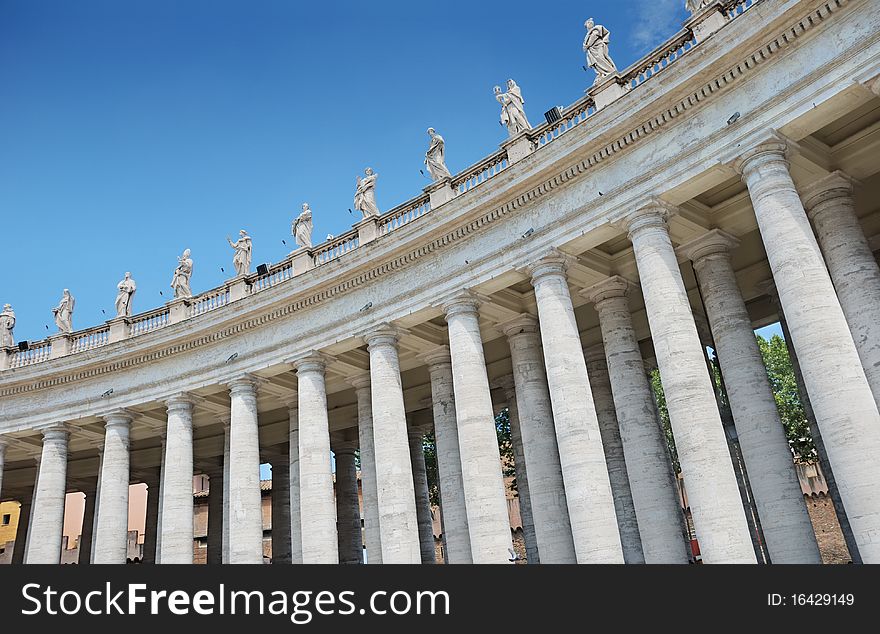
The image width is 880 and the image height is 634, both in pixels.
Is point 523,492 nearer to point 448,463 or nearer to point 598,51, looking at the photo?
point 448,463

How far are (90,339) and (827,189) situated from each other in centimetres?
4081

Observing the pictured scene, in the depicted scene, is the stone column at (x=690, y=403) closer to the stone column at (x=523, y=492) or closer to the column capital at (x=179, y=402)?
the stone column at (x=523, y=492)

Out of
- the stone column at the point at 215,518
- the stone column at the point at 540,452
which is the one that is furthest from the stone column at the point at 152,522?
the stone column at the point at 540,452

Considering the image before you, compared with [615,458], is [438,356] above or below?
above

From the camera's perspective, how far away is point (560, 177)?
2955cm

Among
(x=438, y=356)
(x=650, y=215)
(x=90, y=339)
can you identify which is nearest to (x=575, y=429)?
(x=650, y=215)

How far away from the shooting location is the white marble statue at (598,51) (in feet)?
98.8

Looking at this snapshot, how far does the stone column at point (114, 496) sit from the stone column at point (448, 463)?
16.8m

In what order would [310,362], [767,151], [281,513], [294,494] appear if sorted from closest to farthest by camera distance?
[767,151], [310,362], [294,494], [281,513]

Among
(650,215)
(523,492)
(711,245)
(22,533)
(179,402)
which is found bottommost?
(523,492)

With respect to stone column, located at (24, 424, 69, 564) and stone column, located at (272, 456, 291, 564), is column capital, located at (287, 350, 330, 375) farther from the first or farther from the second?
stone column, located at (272, 456, 291, 564)

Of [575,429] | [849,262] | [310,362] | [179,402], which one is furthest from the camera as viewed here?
[179,402]

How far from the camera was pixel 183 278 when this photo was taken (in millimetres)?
44906
